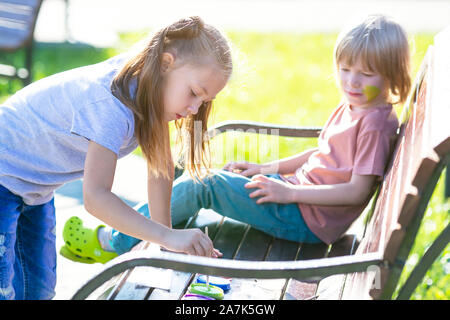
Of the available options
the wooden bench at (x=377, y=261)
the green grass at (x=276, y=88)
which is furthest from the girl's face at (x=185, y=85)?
the green grass at (x=276, y=88)

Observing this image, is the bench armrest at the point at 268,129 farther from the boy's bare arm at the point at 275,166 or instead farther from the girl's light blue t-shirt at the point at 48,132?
the girl's light blue t-shirt at the point at 48,132

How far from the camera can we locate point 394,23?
2402 millimetres

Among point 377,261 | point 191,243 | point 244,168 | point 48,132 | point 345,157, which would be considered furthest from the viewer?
point 244,168

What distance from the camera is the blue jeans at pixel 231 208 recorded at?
8.18ft

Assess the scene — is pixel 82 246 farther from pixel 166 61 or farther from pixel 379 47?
pixel 379 47

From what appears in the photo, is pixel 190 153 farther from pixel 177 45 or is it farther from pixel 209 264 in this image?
pixel 209 264

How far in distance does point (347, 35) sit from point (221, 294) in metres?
1.02

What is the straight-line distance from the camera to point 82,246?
8.82ft

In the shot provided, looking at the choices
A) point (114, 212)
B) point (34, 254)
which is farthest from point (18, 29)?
point (114, 212)

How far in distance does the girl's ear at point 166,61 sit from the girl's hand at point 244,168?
2.95 feet

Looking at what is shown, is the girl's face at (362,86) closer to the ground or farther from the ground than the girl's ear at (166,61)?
closer to the ground

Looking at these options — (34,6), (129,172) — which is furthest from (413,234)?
(34,6)

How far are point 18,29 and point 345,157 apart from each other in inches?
142

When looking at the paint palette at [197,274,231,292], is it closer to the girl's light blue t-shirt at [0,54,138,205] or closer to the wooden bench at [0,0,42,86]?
the girl's light blue t-shirt at [0,54,138,205]
